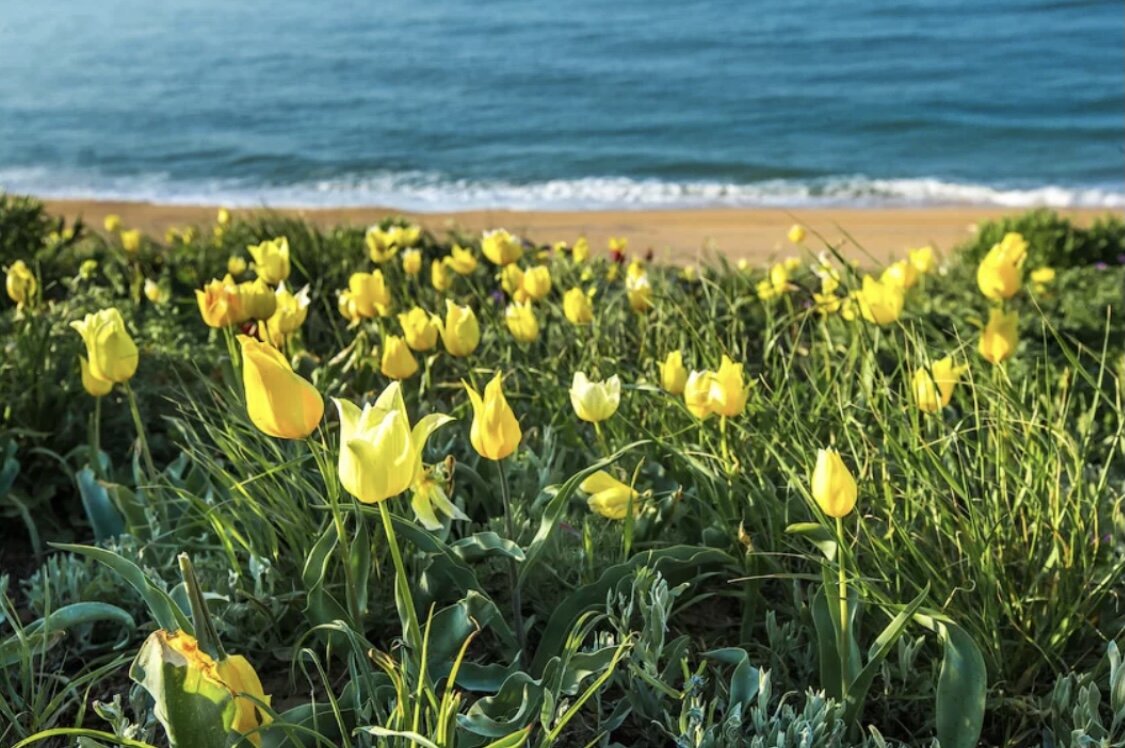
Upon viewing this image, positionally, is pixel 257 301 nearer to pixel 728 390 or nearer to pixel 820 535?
pixel 728 390

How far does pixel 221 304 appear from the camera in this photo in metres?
2.21

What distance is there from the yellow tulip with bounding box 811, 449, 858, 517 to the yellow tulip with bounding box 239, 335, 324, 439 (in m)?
0.68

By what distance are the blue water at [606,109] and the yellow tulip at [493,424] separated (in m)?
10.8

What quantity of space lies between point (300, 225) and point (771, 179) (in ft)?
29.4

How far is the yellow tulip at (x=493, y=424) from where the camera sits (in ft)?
5.08

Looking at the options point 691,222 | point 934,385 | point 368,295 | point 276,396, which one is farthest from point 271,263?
point 691,222

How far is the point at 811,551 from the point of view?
6.98ft

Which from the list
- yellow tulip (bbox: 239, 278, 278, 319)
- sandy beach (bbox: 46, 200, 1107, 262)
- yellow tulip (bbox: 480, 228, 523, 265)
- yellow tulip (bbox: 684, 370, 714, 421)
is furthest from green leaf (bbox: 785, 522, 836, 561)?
sandy beach (bbox: 46, 200, 1107, 262)

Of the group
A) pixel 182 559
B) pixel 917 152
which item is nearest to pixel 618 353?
pixel 182 559

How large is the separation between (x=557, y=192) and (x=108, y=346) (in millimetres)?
11567

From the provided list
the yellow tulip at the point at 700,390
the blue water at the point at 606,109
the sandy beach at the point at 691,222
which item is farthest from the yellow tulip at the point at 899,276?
the blue water at the point at 606,109

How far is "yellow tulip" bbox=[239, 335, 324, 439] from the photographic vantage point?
1.35m

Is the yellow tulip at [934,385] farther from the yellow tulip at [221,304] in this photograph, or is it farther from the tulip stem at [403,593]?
the yellow tulip at [221,304]

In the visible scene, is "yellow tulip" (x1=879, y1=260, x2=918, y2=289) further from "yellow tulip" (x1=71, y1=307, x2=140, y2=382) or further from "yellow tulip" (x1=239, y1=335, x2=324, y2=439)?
"yellow tulip" (x1=71, y1=307, x2=140, y2=382)
